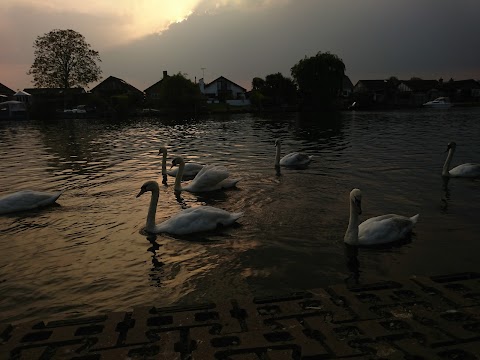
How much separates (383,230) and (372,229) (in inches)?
9.0

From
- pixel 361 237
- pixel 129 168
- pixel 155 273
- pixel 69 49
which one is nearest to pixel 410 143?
pixel 129 168

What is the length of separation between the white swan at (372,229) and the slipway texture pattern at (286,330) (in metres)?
2.19

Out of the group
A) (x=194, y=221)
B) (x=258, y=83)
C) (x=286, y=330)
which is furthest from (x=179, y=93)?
(x=286, y=330)

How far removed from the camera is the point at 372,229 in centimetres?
851

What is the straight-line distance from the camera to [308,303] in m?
5.78

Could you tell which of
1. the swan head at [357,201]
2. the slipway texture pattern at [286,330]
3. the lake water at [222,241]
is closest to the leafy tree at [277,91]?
the lake water at [222,241]

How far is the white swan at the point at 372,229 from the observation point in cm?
827

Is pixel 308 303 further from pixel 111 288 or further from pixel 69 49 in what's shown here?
pixel 69 49

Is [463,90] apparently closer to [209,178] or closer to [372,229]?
[209,178]

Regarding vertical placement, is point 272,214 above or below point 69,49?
below

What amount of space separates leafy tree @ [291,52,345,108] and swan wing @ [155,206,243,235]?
283ft

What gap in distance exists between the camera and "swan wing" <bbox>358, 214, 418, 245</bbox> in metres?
A: 8.40

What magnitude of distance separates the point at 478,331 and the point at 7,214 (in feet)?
38.3

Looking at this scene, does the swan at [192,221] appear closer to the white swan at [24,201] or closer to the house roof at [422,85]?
the white swan at [24,201]
